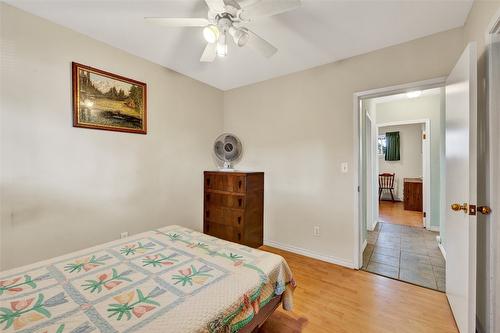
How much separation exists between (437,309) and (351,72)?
7.57 ft

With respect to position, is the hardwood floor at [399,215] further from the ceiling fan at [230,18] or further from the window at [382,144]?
the ceiling fan at [230,18]

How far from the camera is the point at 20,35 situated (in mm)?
1635

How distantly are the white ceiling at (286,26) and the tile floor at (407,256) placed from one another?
234 cm

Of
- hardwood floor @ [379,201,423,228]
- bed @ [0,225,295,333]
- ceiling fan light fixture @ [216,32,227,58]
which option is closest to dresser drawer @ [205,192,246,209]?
bed @ [0,225,295,333]

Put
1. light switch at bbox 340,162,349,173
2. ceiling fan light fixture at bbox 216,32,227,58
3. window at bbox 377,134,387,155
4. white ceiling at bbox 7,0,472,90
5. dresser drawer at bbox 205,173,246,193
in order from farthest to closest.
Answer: window at bbox 377,134,387,155 → dresser drawer at bbox 205,173,246,193 → light switch at bbox 340,162,349,173 → white ceiling at bbox 7,0,472,90 → ceiling fan light fixture at bbox 216,32,227,58

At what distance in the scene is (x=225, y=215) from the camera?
287 centimetres

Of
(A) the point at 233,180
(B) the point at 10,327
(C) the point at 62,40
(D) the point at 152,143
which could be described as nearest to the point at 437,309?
(A) the point at 233,180

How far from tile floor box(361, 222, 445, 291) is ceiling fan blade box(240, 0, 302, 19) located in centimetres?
255

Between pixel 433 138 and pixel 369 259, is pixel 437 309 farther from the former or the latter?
pixel 433 138

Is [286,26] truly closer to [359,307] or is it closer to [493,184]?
[493,184]

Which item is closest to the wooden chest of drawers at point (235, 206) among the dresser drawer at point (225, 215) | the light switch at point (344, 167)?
the dresser drawer at point (225, 215)

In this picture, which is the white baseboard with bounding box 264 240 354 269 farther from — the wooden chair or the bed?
the wooden chair

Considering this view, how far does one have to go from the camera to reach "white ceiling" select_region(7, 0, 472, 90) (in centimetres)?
160

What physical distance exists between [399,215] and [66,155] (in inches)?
225
